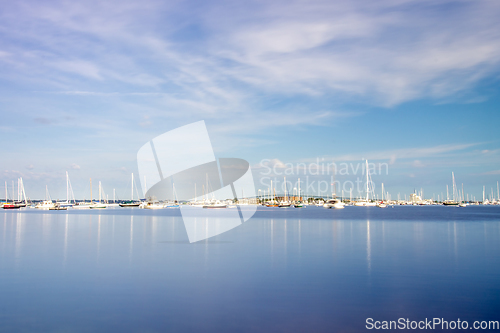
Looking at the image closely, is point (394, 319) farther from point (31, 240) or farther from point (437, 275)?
point (31, 240)

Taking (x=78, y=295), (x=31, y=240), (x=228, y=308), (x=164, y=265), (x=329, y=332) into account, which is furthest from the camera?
(x=31, y=240)

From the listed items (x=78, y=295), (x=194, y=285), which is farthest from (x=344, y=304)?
(x=78, y=295)

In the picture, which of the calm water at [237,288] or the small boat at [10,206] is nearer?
the calm water at [237,288]

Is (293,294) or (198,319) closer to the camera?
(198,319)

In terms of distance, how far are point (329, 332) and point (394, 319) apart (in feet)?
10.5

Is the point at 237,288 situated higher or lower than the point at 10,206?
lower

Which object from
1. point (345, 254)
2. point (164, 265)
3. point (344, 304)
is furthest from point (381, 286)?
point (164, 265)

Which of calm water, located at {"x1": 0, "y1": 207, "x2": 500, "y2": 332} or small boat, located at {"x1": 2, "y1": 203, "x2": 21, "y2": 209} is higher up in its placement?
small boat, located at {"x1": 2, "y1": 203, "x2": 21, "y2": 209}

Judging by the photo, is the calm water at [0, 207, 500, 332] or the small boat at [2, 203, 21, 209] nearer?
the calm water at [0, 207, 500, 332]

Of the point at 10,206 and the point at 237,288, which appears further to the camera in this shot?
the point at 10,206

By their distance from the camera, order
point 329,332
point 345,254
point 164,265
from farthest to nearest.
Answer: point 345,254
point 164,265
point 329,332

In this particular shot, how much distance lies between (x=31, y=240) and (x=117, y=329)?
32.1 m

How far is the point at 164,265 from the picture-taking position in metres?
25.5

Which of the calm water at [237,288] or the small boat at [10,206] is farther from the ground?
the small boat at [10,206]
